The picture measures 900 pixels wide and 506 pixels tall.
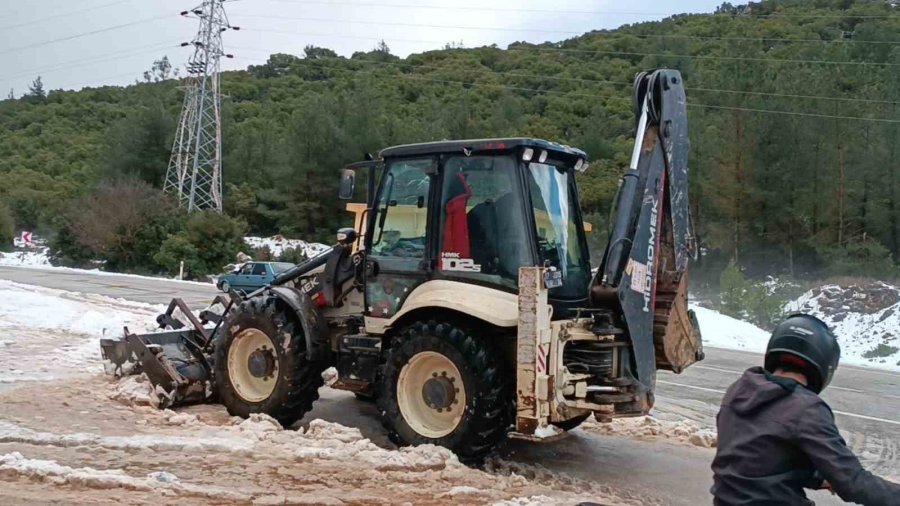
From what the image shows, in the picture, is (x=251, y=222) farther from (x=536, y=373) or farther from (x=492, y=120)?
(x=536, y=373)

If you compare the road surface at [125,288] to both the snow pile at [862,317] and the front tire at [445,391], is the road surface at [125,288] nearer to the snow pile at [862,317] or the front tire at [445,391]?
the front tire at [445,391]

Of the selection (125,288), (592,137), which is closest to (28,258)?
(125,288)

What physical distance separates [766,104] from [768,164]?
2.20 m

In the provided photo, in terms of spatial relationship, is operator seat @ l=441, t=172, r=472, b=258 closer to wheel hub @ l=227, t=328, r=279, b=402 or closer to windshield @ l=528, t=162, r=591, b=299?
windshield @ l=528, t=162, r=591, b=299

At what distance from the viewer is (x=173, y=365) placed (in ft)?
27.6

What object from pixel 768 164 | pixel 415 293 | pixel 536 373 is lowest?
pixel 536 373

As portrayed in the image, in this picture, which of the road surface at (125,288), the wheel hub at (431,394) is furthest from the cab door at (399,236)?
the road surface at (125,288)

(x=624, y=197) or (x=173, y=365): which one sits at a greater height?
(x=624, y=197)

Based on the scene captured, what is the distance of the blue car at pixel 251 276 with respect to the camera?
91.7 feet

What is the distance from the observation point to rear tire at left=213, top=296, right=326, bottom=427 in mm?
7582

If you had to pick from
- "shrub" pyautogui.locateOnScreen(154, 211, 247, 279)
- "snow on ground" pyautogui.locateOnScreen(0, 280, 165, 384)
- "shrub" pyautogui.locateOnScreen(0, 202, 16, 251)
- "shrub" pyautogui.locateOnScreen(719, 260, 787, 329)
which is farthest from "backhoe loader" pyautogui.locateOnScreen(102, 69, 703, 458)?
"shrub" pyautogui.locateOnScreen(0, 202, 16, 251)

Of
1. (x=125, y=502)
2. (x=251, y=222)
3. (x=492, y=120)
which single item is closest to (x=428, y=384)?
(x=125, y=502)

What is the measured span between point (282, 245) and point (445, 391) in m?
36.6

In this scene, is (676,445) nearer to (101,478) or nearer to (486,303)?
(486,303)
